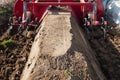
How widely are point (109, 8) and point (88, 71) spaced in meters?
5.66

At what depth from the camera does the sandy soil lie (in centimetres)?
530

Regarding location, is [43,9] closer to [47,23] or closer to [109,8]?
[47,23]

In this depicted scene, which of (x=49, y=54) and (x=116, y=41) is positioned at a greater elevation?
(x=49, y=54)

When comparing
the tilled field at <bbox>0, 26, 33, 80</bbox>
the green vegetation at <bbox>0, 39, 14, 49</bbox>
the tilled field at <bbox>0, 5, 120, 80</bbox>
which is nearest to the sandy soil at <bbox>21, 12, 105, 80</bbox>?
the tilled field at <bbox>0, 5, 120, 80</bbox>

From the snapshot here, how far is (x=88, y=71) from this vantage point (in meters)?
5.57

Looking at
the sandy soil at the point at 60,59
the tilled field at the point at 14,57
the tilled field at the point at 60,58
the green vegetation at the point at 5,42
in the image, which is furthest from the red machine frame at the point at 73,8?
the sandy soil at the point at 60,59

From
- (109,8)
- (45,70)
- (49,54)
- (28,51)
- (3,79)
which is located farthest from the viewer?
(109,8)

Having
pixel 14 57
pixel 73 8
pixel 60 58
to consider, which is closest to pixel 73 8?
pixel 73 8

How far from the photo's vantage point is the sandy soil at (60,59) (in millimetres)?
5305

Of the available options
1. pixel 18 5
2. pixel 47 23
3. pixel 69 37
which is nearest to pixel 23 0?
pixel 18 5

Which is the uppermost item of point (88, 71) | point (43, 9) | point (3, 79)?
point (43, 9)

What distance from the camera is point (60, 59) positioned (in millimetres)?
5660

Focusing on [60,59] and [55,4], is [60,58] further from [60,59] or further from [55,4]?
[55,4]

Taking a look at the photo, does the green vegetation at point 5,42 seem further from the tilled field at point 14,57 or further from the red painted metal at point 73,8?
the red painted metal at point 73,8
